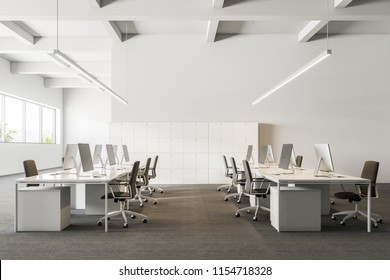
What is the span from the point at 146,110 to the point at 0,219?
19.3 ft

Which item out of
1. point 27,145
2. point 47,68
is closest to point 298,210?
point 47,68

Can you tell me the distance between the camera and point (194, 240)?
480 cm

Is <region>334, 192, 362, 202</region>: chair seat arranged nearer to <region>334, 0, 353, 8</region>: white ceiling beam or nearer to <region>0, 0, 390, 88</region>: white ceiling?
<region>0, 0, 390, 88</region>: white ceiling

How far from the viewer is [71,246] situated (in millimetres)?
4520

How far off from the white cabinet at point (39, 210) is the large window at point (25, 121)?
9820mm

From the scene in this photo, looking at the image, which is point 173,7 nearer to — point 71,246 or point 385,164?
point 71,246

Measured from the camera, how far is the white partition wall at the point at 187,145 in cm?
1118

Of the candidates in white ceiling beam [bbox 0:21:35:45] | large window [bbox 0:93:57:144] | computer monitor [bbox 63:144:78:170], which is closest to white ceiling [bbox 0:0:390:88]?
white ceiling beam [bbox 0:21:35:45]

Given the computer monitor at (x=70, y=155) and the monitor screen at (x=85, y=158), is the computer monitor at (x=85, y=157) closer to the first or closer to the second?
the monitor screen at (x=85, y=158)

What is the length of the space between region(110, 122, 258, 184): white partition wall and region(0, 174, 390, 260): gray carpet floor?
14.7 ft

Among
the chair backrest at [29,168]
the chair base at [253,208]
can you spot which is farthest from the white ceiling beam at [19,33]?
the chair base at [253,208]

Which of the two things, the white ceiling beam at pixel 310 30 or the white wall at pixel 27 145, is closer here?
the white ceiling beam at pixel 310 30

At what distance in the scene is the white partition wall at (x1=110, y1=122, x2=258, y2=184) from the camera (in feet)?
36.7

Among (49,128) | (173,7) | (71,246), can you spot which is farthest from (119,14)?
(49,128)
